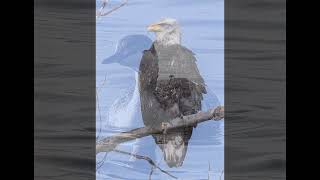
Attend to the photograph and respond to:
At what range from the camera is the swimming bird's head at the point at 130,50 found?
82.5 inches

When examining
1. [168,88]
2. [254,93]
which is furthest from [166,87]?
[254,93]

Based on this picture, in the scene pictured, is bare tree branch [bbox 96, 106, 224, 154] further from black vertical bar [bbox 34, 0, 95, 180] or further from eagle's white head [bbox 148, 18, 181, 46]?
eagle's white head [bbox 148, 18, 181, 46]

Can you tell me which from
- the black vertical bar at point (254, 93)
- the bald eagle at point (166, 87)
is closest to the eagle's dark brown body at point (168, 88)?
the bald eagle at point (166, 87)

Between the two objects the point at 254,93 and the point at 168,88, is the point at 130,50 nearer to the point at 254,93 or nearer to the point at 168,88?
the point at 168,88

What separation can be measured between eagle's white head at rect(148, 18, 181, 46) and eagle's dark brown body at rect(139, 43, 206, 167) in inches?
0.8

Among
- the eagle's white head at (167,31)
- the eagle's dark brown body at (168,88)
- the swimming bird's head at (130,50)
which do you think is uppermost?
the eagle's white head at (167,31)

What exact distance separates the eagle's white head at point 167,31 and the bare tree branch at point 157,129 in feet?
0.97

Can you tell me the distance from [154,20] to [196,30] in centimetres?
17

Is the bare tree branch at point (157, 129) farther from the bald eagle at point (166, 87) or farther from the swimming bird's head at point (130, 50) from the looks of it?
the swimming bird's head at point (130, 50)

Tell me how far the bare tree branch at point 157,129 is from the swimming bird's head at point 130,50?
246 millimetres

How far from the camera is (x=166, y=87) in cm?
211

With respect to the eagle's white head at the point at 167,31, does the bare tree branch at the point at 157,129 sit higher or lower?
lower
